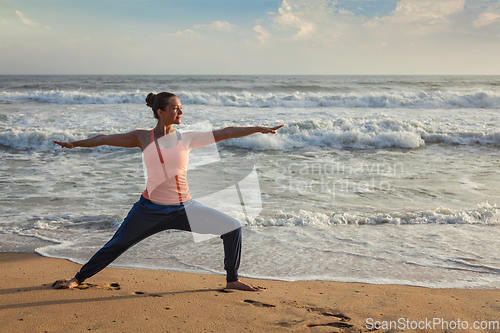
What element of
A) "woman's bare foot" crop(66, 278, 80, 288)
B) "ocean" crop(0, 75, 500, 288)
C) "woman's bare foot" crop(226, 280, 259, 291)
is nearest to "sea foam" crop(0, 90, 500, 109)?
"ocean" crop(0, 75, 500, 288)

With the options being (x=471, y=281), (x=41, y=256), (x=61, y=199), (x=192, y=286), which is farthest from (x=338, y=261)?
(x=61, y=199)

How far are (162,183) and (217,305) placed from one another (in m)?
1.06

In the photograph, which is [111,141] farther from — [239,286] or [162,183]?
[239,286]

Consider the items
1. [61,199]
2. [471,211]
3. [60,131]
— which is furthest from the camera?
[60,131]

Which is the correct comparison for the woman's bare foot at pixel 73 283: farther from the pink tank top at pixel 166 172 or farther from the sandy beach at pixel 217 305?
the pink tank top at pixel 166 172

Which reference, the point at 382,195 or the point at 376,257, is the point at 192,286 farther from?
the point at 382,195

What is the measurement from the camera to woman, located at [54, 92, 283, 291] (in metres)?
2.85

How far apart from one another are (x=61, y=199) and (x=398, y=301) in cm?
572

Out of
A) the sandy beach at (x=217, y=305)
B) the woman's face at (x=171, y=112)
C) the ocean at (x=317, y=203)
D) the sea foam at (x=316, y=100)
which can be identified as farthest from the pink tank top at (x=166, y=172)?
the sea foam at (x=316, y=100)

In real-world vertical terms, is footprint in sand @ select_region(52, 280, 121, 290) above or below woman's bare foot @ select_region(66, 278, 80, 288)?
below

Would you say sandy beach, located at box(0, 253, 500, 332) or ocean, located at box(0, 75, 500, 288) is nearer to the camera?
sandy beach, located at box(0, 253, 500, 332)

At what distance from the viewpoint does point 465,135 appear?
549 inches

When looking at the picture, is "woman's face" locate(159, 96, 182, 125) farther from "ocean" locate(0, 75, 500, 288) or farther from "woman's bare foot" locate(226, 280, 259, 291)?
"ocean" locate(0, 75, 500, 288)

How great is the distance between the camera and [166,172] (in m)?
2.87
